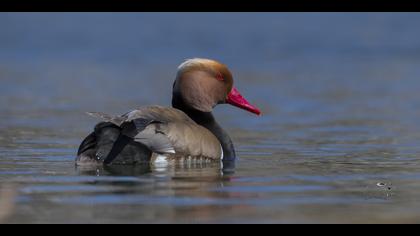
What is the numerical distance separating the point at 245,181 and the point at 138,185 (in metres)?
0.93

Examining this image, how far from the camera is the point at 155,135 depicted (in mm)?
9734

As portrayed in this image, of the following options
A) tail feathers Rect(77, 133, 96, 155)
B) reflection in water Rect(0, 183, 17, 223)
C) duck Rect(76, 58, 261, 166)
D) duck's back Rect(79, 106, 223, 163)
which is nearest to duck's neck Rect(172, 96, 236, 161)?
duck Rect(76, 58, 261, 166)

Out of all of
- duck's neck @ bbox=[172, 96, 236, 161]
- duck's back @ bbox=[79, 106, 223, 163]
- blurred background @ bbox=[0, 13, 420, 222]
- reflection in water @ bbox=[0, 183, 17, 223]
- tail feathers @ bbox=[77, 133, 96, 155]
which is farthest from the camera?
duck's neck @ bbox=[172, 96, 236, 161]

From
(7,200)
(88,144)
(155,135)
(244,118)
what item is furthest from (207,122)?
(244,118)

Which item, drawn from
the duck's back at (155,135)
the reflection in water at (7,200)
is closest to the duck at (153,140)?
the duck's back at (155,135)

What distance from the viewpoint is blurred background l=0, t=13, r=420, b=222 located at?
25.8 feet

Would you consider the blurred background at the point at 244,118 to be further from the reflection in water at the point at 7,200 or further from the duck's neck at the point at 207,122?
the duck's neck at the point at 207,122

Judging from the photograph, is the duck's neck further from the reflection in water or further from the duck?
the reflection in water

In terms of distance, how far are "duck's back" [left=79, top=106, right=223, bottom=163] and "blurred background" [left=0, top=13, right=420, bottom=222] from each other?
0.92ft

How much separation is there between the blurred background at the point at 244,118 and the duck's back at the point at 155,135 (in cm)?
28

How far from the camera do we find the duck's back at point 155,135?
9664 millimetres

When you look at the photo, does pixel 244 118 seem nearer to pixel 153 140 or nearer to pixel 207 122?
pixel 207 122
